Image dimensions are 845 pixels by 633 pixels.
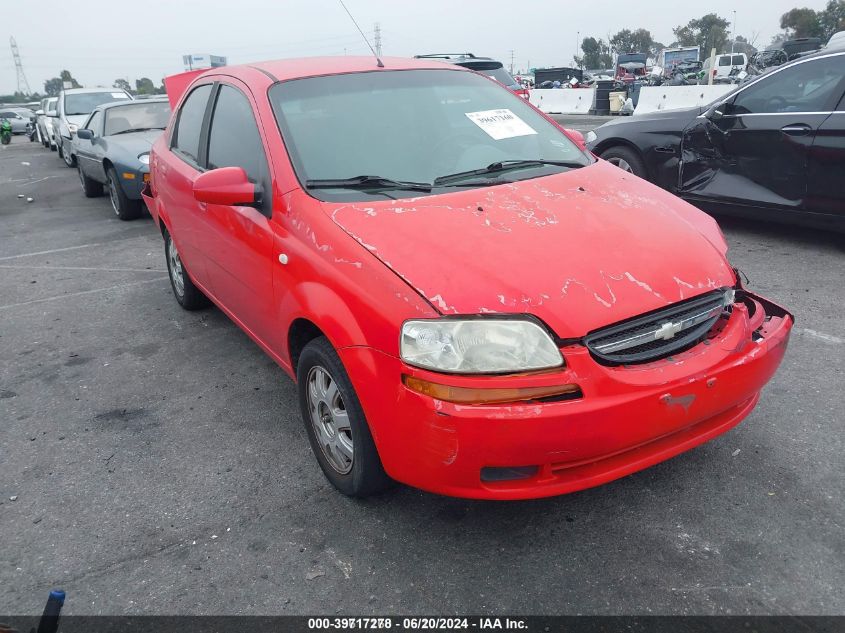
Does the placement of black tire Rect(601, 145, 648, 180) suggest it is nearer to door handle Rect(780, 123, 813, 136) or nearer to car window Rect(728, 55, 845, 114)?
car window Rect(728, 55, 845, 114)

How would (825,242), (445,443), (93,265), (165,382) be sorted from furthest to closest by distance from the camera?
1. (93,265)
2. (825,242)
3. (165,382)
4. (445,443)

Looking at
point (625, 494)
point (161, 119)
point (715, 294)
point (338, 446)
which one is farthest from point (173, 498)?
point (161, 119)

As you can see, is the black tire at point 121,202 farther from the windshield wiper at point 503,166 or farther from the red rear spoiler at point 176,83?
the windshield wiper at point 503,166

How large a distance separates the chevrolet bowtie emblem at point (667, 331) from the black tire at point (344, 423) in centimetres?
106

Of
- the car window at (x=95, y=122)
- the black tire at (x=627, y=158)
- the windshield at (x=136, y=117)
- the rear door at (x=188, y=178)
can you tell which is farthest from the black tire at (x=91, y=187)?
the black tire at (x=627, y=158)

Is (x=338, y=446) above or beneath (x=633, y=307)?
beneath

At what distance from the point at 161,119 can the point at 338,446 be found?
27.1 ft

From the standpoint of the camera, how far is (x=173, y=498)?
277cm

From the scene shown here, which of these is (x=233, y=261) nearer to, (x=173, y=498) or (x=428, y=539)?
(x=173, y=498)

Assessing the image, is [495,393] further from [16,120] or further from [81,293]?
[16,120]

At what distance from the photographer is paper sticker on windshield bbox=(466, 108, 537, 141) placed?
10.8ft

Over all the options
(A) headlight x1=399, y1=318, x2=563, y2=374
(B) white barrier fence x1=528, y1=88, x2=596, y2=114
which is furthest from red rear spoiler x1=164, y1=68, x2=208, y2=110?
(B) white barrier fence x1=528, y1=88, x2=596, y2=114

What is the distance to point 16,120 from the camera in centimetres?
3294

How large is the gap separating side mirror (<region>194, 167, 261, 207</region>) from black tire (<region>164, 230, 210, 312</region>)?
1.90 metres
